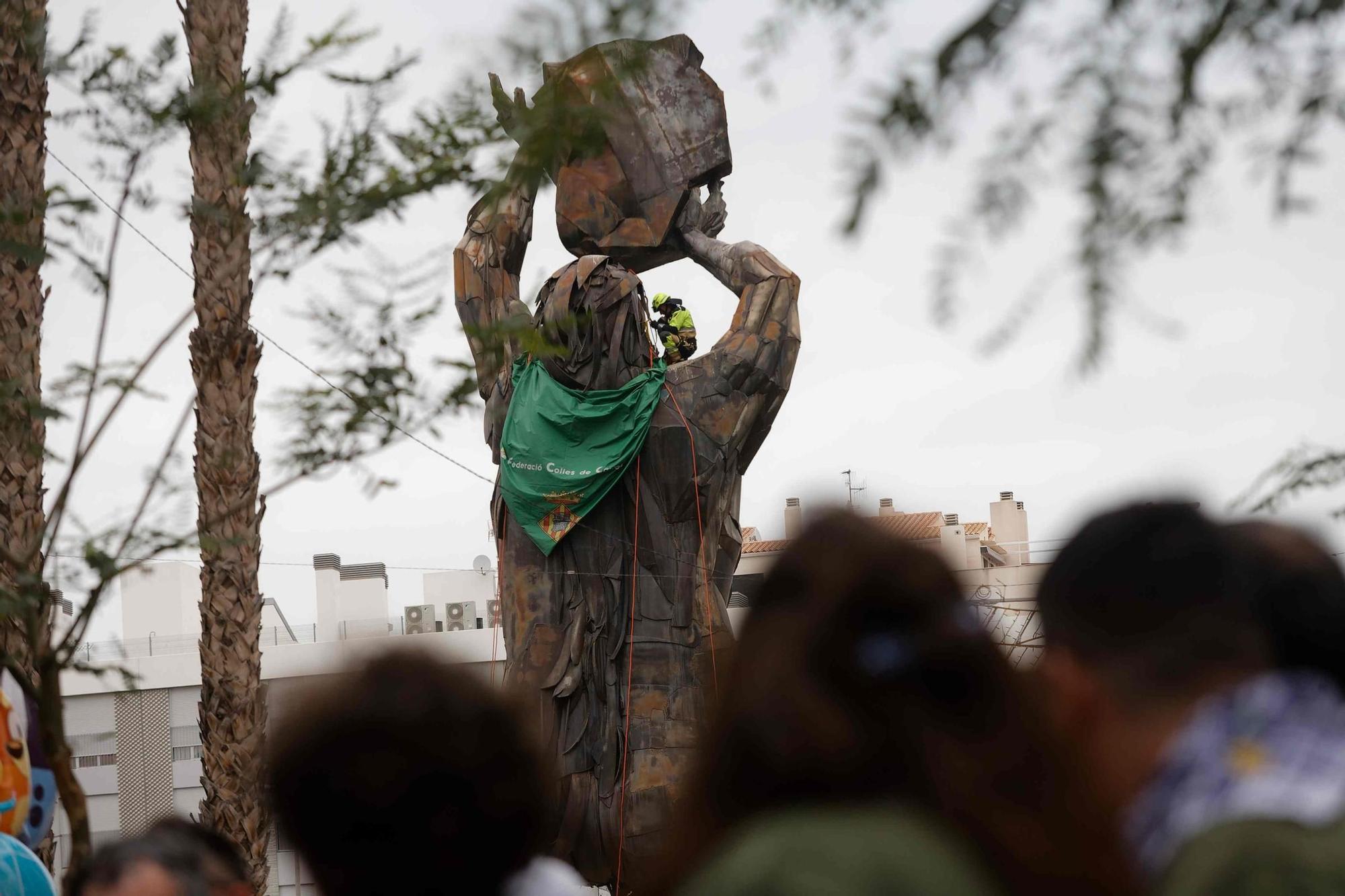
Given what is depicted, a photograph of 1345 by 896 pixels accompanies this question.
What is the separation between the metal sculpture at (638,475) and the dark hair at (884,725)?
24.5 ft

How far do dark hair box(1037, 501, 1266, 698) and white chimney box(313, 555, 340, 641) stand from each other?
31651 millimetres

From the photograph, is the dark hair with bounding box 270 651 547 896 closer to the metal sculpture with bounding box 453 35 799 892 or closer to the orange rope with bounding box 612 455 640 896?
the metal sculpture with bounding box 453 35 799 892

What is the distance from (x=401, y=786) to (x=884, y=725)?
1.91ft

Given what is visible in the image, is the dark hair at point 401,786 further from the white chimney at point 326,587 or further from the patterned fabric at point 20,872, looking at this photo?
the white chimney at point 326,587

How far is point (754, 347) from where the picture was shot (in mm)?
9656

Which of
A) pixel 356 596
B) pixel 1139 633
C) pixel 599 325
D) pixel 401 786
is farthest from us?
pixel 356 596

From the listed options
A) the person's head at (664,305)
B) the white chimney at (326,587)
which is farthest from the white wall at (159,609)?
the person's head at (664,305)

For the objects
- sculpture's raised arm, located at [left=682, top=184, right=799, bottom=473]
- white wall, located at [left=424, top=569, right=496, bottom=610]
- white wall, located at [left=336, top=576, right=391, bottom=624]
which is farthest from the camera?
white wall, located at [left=424, top=569, right=496, bottom=610]


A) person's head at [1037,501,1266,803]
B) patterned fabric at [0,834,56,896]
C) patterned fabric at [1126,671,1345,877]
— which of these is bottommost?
patterned fabric at [0,834,56,896]

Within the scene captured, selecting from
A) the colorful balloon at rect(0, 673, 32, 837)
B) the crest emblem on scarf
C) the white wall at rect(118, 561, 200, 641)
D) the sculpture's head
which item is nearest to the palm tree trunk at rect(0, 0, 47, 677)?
the colorful balloon at rect(0, 673, 32, 837)

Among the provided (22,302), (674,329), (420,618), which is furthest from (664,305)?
(420,618)

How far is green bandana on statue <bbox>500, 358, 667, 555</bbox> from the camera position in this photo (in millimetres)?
9242

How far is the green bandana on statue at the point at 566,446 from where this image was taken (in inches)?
364

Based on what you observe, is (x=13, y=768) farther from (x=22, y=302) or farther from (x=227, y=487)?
(x=227, y=487)
